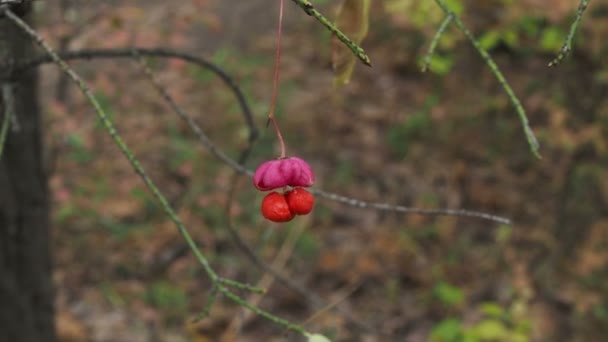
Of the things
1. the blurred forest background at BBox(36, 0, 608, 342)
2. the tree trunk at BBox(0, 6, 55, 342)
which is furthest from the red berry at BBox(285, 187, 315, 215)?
the blurred forest background at BBox(36, 0, 608, 342)

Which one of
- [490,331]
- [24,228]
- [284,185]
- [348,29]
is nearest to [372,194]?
[490,331]

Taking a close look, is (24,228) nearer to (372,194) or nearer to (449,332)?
(449,332)

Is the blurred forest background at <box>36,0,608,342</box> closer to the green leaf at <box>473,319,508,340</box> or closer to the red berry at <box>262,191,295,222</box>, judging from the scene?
the green leaf at <box>473,319,508,340</box>

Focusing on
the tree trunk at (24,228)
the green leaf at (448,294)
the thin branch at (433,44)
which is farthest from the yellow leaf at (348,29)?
the green leaf at (448,294)

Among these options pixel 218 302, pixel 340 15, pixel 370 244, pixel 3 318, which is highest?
pixel 370 244

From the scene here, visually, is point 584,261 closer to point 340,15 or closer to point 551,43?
point 551,43

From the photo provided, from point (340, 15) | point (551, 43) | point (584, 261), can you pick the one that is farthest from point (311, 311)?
point (340, 15)
